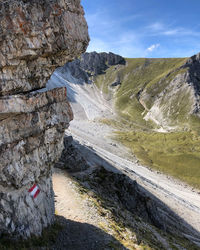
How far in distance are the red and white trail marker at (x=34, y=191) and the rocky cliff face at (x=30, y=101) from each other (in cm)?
9

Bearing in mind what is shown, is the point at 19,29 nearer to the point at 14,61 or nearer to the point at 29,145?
the point at 14,61

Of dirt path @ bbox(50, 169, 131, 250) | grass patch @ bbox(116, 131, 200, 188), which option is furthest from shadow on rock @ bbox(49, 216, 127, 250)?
grass patch @ bbox(116, 131, 200, 188)

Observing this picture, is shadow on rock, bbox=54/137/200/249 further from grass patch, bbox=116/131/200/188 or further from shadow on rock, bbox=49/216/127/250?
grass patch, bbox=116/131/200/188

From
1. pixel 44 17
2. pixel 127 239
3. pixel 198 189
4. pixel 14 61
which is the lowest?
pixel 198 189

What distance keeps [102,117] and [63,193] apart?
152117 millimetres

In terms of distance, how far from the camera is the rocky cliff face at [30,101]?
1656cm

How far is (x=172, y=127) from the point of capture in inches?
6629

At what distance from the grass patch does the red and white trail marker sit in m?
70.8

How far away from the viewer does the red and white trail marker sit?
19769 mm

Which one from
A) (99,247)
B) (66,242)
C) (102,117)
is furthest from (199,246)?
(102,117)

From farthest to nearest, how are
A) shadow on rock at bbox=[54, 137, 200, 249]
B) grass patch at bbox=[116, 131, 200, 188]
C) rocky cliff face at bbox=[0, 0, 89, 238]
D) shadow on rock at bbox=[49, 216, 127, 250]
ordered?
grass patch at bbox=[116, 131, 200, 188], shadow on rock at bbox=[54, 137, 200, 249], shadow on rock at bbox=[49, 216, 127, 250], rocky cliff face at bbox=[0, 0, 89, 238]

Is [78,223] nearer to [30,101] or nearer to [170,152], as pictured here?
[30,101]

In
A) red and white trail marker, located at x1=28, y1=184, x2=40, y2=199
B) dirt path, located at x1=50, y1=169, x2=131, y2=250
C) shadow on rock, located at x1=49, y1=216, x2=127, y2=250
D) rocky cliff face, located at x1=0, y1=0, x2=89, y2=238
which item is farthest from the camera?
dirt path, located at x1=50, y1=169, x2=131, y2=250

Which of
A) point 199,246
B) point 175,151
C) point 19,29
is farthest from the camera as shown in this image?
point 175,151
